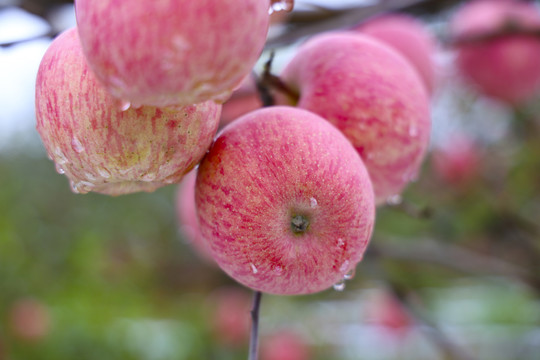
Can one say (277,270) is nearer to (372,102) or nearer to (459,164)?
(372,102)

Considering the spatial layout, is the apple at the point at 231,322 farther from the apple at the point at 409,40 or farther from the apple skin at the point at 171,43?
the apple skin at the point at 171,43

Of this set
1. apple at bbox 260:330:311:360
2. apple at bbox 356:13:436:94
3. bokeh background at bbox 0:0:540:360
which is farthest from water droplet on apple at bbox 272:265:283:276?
apple at bbox 260:330:311:360

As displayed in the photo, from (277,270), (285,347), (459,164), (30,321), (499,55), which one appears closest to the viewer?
(277,270)

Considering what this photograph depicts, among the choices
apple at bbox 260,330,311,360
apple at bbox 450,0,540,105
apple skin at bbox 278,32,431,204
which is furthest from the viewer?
apple at bbox 260,330,311,360

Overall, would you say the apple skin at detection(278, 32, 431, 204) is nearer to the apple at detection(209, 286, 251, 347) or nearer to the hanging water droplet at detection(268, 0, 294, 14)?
the hanging water droplet at detection(268, 0, 294, 14)

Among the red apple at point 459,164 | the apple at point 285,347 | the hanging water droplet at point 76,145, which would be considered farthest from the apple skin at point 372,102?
the apple at point 285,347

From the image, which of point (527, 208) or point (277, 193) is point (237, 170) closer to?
point (277, 193)

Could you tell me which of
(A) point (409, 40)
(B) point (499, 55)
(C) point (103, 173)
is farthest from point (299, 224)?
(B) point (499, 55)
